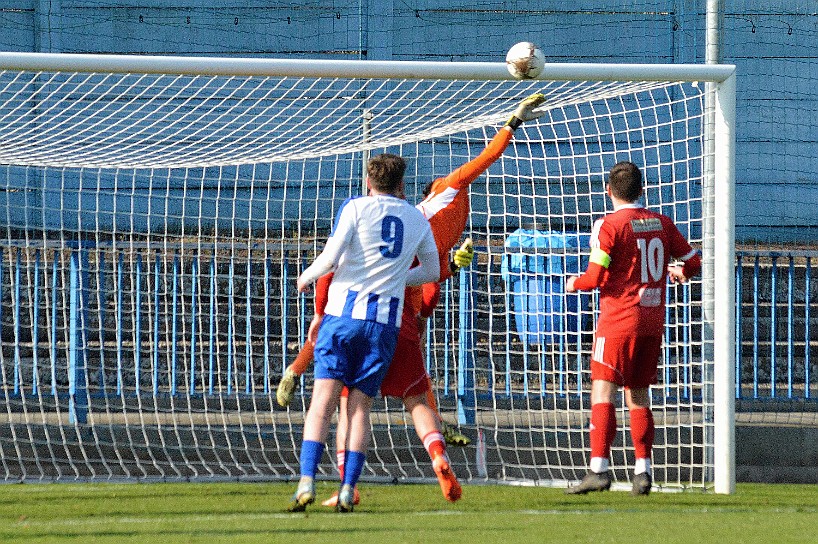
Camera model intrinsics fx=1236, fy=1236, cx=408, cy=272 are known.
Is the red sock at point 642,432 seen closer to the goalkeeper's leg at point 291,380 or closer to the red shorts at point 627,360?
the red shorts at point 627,360

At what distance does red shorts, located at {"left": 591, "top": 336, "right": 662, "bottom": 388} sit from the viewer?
19.4 ft

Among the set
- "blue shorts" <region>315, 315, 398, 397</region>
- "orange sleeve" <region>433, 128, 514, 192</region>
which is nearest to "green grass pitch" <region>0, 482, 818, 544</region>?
"blue shorts" <region>315, 315, 398, 397</region>

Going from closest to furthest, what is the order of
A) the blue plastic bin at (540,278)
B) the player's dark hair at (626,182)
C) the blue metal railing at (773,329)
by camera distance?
the player's dark hair at (626,182) → the blue plastic bin at (540,278) → the blue metal railing at (773,329)

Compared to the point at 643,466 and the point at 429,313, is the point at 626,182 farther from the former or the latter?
the point at 643,466

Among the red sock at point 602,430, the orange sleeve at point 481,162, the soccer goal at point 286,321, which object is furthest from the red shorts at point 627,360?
the orange sleeve at point 481,162

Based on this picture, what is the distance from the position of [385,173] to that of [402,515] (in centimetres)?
148

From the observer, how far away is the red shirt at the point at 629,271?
5.88 metres

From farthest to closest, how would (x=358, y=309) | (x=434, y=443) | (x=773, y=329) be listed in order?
(x=773, y=329)
(x=434, y=443)
(x=358, y=309)

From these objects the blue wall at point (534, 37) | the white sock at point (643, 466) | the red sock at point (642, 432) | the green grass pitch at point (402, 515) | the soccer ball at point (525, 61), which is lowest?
the green grass pitch at point (402, 515)

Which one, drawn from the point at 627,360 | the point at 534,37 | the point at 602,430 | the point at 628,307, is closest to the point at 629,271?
the point at 628,307

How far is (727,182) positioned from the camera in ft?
21.0

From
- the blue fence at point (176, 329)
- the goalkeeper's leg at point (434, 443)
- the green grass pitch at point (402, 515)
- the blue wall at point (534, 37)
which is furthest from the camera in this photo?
the blue wall at point (534, 37)

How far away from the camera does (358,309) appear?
5234 millimetres

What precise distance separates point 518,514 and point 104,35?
10.7 meters
